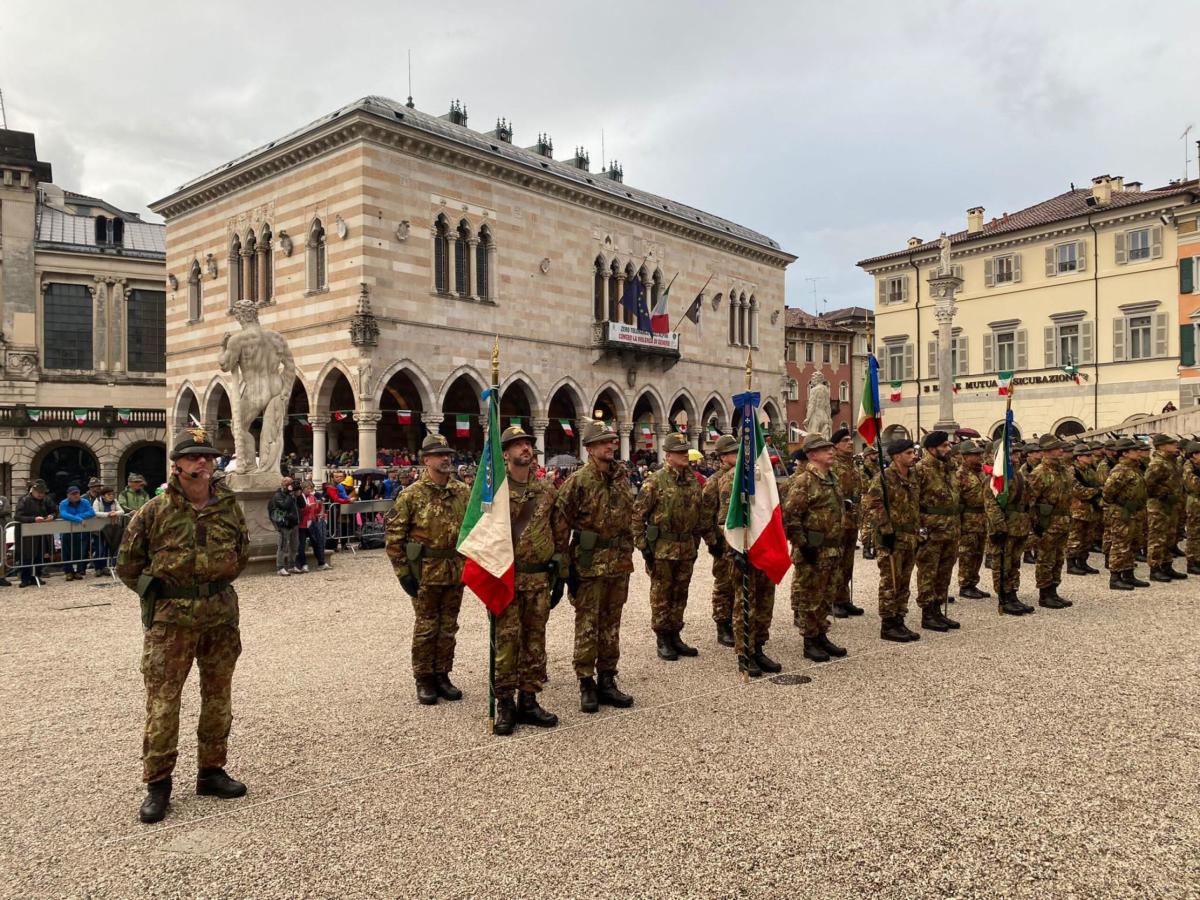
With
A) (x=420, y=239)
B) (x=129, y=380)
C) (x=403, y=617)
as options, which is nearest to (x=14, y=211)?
(x=129, y=380)

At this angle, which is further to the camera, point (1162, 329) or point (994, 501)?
point (1162, 329)

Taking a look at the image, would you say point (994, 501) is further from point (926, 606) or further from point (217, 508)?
point (217, 508)

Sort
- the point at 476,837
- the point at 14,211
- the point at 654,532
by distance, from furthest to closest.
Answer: the point at 14,211 → the point at 654,532 → the point at 476,837

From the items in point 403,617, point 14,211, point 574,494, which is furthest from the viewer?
point 14,211

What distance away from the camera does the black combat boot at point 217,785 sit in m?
4.61

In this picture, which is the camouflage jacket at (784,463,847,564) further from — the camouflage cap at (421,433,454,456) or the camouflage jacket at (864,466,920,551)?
the camouflage cap at (421,433,454,456)

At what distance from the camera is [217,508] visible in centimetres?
484

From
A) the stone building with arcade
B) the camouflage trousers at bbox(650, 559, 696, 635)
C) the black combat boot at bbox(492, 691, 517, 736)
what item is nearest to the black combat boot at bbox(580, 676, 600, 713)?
the black combat boot at bbox(492, 691, 517, 736)

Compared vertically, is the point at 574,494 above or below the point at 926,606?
above

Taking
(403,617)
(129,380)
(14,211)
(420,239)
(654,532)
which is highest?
(14,211)

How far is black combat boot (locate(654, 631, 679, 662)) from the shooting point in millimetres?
7535

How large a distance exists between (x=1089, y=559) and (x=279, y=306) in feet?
74.9

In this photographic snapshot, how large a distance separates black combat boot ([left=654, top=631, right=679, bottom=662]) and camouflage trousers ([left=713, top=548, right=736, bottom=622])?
77 centimetres

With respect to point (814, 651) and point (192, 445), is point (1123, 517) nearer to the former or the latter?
point (814, 651)
